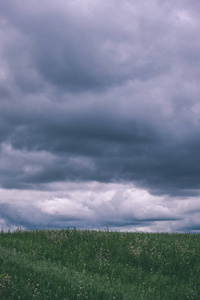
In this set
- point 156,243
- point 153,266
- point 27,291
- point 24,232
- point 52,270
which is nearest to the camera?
point 27,291

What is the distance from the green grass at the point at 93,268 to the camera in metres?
9.73

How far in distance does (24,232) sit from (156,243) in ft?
24.7

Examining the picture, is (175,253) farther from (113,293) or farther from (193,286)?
(113,293)

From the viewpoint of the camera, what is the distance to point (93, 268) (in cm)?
1321

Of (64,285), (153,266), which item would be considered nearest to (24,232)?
(153,266)

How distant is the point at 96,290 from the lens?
32.3ft

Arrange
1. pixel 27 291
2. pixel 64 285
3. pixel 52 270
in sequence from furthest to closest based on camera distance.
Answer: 1. pixel 52 270
2. pixel 64 285
3. pixel 27 291

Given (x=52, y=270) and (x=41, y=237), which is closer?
(x=52, y=270)

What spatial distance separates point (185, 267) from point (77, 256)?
4516mm

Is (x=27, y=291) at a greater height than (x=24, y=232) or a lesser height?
lesser

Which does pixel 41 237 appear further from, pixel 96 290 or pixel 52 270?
pixel 96 290

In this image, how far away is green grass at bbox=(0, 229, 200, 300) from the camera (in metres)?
9.73

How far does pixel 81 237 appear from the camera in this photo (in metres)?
18.4

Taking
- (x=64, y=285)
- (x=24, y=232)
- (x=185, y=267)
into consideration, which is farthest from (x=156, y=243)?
(x=64, y=285)
